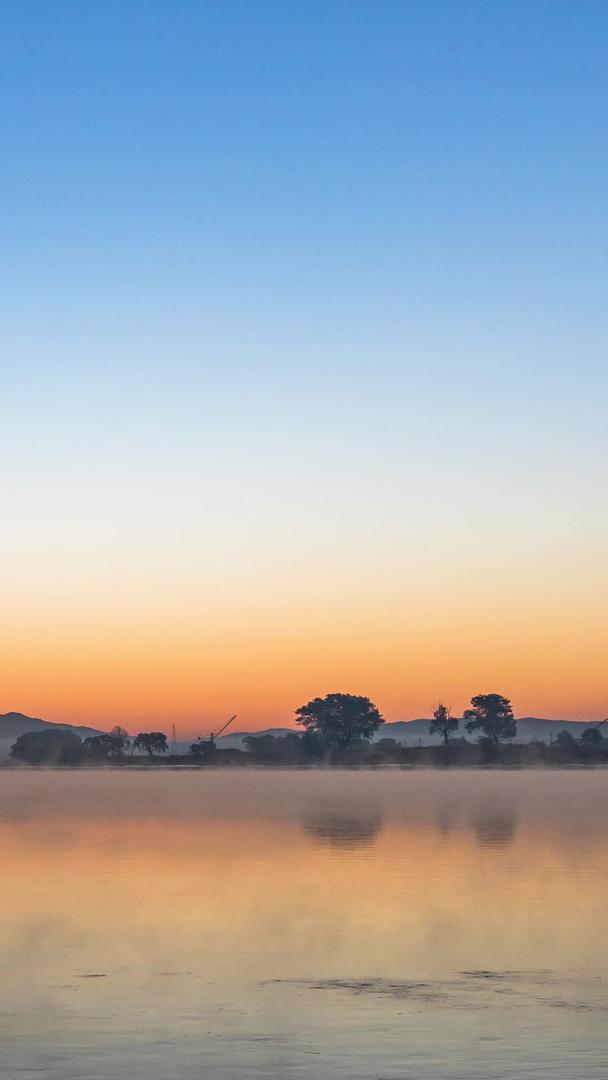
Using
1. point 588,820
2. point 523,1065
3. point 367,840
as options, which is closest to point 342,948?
point 523,1065

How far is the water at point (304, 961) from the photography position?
22172 millimetres

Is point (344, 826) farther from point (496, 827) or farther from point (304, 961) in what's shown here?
point (304, 961)

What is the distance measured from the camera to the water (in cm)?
2217

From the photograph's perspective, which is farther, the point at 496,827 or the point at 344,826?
the point at 344,826

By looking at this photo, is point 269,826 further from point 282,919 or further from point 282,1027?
point 282,1027

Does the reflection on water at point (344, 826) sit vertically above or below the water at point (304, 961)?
above

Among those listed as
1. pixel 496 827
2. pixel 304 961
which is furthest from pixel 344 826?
pixel 304 961

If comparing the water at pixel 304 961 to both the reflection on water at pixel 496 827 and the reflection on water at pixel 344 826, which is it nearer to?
the reflection on water at pixel 496 827

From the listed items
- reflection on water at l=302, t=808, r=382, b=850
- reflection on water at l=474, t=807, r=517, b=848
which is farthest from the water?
reflection on water at l=302, t=808, r=382, b=850

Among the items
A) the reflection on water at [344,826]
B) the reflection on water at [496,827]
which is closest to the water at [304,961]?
the reflection on water at [496,827]

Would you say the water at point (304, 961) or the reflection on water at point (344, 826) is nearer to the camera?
the water at point (304, 961)

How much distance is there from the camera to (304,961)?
32.1 m

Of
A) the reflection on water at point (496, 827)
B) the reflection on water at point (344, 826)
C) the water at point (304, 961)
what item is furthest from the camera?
the reflection on water at point (344, 826)

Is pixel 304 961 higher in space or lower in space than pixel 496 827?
lower
